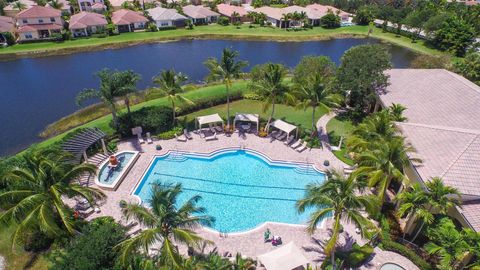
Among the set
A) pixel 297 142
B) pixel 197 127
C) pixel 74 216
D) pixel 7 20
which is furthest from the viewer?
pixel 7 20

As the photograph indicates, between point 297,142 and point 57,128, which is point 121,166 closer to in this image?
point 57,128

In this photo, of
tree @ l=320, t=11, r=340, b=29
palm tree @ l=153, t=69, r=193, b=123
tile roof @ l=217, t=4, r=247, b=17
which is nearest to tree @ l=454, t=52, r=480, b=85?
palm tree @ l=153, t=69, r=193, b=123

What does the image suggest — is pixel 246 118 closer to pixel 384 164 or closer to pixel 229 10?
pixel 384 164

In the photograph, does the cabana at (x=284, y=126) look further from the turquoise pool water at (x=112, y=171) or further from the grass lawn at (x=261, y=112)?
the turquoise pool water at (x=112, y=171)

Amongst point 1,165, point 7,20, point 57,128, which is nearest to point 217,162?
point 1,165

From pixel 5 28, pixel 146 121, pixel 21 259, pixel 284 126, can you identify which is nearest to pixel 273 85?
pixel 284 126

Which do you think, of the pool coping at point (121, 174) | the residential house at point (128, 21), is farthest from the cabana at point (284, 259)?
the residential house at point (128, 21)

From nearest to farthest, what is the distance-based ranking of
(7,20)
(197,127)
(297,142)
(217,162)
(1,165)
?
(1,165)
(217,162)
(297,142)
(197,127)
(7,20)
